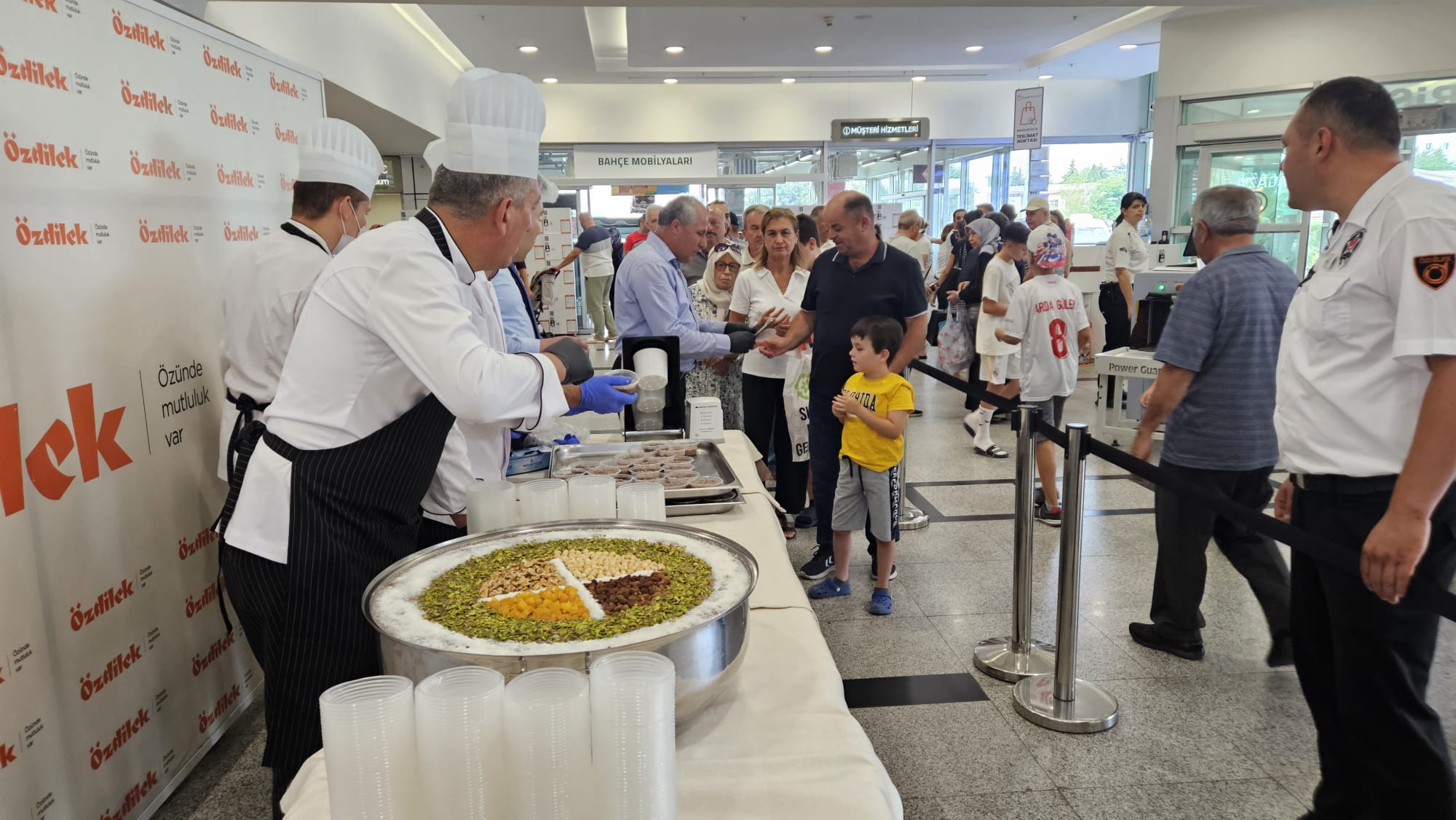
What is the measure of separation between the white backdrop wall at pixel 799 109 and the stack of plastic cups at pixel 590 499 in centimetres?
1186

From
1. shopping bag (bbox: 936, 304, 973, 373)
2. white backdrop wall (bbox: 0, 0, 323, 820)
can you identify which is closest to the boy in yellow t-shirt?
white backdrop wall (bbox: 0, 0, 323, 820)

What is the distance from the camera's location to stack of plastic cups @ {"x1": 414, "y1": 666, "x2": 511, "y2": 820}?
0.89 m

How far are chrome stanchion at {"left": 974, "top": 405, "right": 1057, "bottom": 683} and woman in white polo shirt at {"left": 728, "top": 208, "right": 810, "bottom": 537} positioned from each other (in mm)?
1563

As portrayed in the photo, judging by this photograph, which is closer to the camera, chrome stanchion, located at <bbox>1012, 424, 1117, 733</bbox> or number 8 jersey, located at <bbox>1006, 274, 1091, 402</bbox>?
chrome stanchion, located at <bbox>1012, 424, 1117, 733</bbox>

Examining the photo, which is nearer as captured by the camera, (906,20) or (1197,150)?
(906,20)

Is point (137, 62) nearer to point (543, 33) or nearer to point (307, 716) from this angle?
point (307, 716)

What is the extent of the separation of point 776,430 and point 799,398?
0.30 metres

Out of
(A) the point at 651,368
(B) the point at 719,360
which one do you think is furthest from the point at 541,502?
(B) the point at 719,360

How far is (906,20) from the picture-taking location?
849 centimetres

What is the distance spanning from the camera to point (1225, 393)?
2863mm

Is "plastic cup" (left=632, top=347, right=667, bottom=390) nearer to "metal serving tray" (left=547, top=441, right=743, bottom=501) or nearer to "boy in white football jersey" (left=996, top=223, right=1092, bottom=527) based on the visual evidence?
"metal serving tray" (left=547, top=441, right=743, bottom=501)

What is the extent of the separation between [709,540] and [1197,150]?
964 centimetres

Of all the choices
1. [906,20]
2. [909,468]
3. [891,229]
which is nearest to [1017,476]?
[909,468]

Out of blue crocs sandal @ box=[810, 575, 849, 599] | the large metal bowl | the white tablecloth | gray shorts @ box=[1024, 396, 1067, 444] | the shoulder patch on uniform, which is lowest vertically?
blue crocs sandal @ box=[810, 575, 849, 599]
